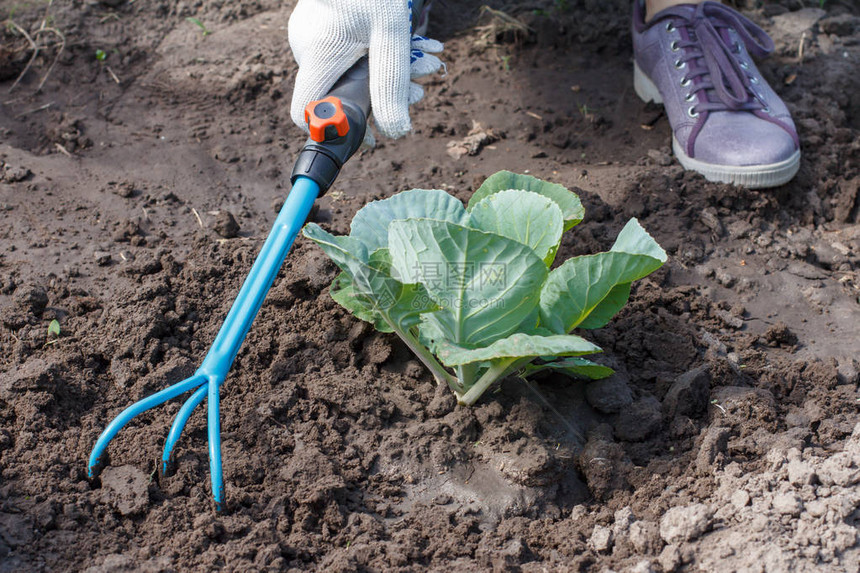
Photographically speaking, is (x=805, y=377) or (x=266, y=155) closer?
(x=805, y=377)

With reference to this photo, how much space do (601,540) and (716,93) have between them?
1.95 metres

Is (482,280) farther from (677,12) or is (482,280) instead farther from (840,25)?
(840,25)

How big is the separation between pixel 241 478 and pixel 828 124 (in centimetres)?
256

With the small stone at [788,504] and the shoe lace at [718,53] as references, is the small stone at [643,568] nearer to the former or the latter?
the small stone at [788,504]

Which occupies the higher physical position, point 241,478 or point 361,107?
point 361,107

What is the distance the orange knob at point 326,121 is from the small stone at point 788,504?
1.29m

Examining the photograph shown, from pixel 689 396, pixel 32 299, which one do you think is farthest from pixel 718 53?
pixel 32 299

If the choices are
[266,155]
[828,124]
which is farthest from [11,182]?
[828,124]

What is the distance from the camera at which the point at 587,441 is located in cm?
185

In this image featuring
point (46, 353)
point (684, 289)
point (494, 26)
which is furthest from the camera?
point (494, 26)

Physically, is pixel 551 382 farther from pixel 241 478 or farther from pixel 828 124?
pixel 828 124

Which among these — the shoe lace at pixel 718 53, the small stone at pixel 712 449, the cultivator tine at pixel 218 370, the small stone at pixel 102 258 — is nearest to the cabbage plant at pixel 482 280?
the cultivator tine at pixel 218 370

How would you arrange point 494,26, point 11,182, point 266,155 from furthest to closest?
point 494,26 → point 266,155 → point 11,182

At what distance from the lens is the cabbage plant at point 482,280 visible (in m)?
1.59
